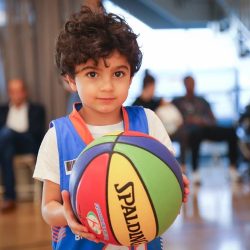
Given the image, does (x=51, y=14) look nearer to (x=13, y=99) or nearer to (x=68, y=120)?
(x=13, y=99)

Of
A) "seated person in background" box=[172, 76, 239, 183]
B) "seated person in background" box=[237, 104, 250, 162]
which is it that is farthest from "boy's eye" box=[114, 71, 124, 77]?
"seated person in background" box=[237, 104, 250, 162]

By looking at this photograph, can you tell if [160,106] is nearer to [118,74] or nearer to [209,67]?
[209,67]

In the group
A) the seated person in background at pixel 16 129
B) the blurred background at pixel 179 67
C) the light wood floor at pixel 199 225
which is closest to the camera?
the light wood floor at pixel 199 225

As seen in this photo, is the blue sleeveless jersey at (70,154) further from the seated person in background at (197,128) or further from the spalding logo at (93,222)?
the seated person in background at (197,128)

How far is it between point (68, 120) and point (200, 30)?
5.37 m

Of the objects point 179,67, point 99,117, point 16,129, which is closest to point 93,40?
point 99,117

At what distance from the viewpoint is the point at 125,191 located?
82cm

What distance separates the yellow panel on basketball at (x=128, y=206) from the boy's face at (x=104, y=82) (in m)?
0.19

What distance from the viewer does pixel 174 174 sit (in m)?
0.89

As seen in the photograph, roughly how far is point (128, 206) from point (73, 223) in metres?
0.13

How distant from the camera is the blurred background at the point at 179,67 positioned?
272 centimetres

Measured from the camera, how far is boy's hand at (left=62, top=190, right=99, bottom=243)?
33.5 inches

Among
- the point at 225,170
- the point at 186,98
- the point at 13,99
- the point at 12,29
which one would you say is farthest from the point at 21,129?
the point at 225,170

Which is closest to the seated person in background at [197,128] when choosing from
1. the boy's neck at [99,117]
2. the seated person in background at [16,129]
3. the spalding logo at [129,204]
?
the seated person in background at [16,129]
